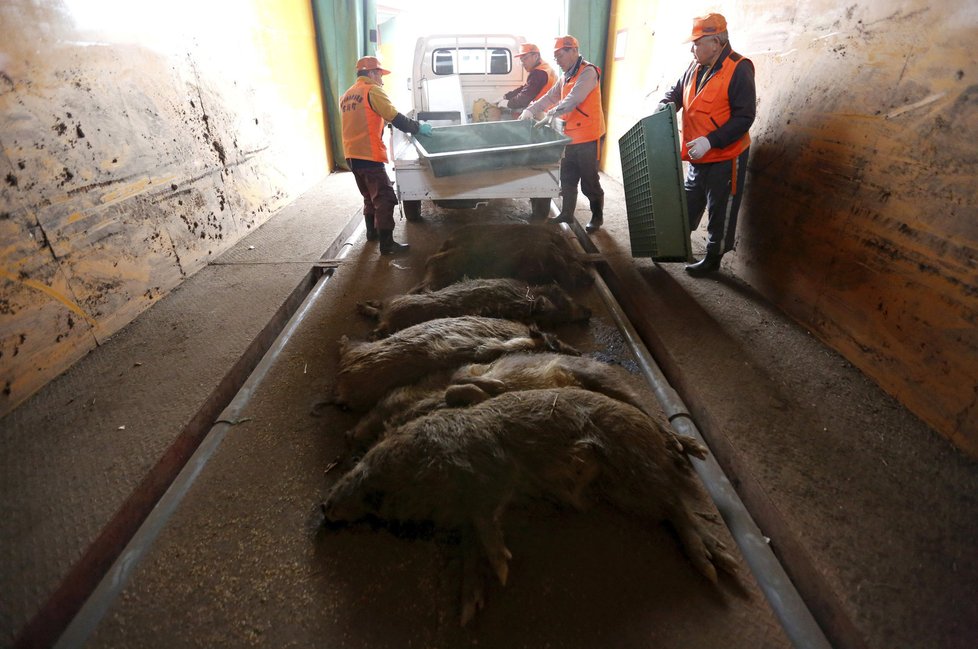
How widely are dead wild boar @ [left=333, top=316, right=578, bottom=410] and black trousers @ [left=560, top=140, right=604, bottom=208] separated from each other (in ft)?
11.0

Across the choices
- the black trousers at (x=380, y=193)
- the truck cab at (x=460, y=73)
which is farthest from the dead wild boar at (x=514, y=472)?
the truck cab at (x=460, y=73)

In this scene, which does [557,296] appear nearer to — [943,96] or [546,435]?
[546,435]

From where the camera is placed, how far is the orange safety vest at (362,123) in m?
4.78

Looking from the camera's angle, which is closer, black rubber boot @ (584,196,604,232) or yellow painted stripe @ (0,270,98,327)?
yellow painted stripe @ (0,270,98,327)

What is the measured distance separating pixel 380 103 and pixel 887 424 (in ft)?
15.9

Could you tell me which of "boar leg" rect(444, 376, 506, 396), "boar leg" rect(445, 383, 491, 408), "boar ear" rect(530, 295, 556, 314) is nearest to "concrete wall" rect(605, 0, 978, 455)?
"boar ear" rect(530, 295, 556, 314)

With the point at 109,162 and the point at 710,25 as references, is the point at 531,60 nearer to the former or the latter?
the point at 710,25

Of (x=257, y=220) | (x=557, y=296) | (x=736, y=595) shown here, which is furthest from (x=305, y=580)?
(x=257, y=220)

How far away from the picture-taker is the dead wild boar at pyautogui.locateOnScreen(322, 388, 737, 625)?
1.87 m

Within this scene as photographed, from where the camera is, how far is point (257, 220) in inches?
234

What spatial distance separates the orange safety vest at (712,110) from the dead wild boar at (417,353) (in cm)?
236

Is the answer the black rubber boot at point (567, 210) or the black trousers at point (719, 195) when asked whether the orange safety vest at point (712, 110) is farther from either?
the black rubber boot at point (567, 210)

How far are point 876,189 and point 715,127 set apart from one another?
1.39m

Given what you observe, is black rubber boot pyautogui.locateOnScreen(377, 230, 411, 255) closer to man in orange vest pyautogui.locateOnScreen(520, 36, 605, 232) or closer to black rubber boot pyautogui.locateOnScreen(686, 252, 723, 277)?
man in orange vest pyautogui.locateOnScreen(520, 36, 605, 232)
